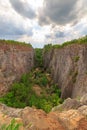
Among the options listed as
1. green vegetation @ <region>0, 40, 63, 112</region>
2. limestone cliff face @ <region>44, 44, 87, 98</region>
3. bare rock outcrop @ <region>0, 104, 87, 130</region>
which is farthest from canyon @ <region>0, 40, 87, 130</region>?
green vegetation @ <region>0, 40, 63, 112</region>

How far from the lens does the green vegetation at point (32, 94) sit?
3616 cm

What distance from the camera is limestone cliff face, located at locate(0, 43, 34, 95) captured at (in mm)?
41312

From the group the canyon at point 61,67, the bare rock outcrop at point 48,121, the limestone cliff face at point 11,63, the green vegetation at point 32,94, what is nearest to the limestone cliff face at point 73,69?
the canyon at point 61,67

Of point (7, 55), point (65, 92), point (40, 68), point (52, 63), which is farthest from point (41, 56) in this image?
point (65, 92)

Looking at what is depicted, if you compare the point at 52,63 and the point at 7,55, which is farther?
the point at 52,63

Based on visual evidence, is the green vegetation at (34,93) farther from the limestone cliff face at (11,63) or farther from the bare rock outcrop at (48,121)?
the bare rock outcrop at (48,121)

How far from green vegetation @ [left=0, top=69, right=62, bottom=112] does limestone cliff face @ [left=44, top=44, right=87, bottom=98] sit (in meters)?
1.58

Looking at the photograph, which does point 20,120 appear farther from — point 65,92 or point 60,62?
point 60,62

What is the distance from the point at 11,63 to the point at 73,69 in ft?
38.5

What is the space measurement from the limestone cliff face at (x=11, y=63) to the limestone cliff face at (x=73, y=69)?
639 cm

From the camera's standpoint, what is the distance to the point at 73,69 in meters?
36.5

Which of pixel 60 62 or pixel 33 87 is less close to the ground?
pixel 60 62

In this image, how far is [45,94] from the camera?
43750 mm

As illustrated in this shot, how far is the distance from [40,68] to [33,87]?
1856cm
